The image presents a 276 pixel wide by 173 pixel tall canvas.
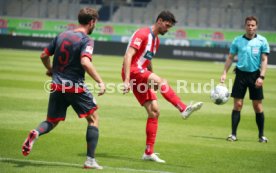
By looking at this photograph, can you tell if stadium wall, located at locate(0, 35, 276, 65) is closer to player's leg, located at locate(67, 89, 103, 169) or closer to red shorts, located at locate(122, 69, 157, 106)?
Answer: red shorts, located at locate(122, 69, 157, 106)

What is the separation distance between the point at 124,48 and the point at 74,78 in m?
35.5

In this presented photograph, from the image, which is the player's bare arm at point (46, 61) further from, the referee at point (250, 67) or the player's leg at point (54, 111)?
the referee at point (250, 67)

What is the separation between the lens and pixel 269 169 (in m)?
9.02

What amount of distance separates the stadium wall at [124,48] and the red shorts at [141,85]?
30.6m

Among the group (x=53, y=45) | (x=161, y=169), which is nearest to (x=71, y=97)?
(x=53, y=45)

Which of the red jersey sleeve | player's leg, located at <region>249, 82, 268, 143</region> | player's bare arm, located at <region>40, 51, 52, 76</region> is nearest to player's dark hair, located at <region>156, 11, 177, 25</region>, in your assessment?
the red jersey sleeve

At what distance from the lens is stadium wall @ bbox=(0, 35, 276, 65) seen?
41750mm

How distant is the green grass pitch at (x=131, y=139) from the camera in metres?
8.94

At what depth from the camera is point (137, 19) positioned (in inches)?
2069

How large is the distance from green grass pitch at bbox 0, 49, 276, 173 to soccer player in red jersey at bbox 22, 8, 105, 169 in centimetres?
43

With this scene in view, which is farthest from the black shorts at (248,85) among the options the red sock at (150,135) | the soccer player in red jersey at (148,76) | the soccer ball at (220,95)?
the red sock at (150,135)

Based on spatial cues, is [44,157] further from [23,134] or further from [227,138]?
[227,138]

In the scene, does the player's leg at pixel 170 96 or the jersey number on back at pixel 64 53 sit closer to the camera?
the jersey number on back at pixel 64 53

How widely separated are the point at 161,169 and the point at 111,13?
44.5m
